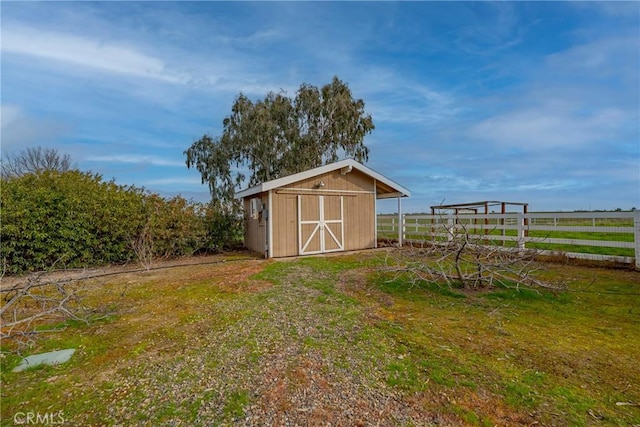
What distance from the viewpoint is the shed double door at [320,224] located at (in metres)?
9.41

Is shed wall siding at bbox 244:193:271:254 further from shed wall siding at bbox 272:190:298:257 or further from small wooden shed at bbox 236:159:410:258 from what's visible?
shed wall siding at bbox 272:190:298:257

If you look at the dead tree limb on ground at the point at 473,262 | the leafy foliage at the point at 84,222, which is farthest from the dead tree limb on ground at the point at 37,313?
the dead tree limb on ground at the point at 473,262

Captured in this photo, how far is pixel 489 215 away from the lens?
30.6 feet

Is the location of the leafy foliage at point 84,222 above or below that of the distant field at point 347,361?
above

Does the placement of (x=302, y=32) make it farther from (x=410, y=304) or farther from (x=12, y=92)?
(x=410, y=304)

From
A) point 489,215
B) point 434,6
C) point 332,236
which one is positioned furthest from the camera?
point 332,236

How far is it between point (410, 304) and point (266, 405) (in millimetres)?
2894

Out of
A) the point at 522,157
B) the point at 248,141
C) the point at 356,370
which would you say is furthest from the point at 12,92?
the point at 522,157

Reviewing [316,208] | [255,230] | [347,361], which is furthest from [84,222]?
[347,361]

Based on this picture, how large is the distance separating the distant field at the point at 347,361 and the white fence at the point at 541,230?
1.68 m

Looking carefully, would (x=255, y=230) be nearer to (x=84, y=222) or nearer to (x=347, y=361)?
(x=84, y=222)

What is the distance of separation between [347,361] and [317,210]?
7106 millimetres

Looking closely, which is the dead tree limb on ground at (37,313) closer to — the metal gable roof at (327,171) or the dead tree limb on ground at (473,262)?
the dead tree limb on ground at (473,262)

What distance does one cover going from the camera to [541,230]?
26.7ft
